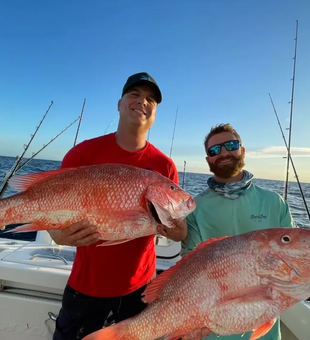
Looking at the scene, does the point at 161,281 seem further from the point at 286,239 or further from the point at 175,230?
the point at 286,239

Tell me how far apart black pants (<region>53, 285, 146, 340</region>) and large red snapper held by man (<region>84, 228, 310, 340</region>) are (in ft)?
2.25

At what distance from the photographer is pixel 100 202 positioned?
1.81m

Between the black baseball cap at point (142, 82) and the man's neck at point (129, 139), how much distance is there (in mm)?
406

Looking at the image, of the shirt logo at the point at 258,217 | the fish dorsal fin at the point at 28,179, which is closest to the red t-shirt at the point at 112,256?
the fish dorsal fin at the point at 28,179

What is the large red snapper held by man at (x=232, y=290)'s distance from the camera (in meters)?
1.41

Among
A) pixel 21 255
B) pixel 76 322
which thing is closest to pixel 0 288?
pixel 21 255

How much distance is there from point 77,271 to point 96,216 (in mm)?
792

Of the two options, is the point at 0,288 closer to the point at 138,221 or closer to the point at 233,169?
the point at 138,221

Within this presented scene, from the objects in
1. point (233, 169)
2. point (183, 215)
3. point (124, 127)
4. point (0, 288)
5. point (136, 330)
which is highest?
point (124, 127)

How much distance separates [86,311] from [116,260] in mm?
499

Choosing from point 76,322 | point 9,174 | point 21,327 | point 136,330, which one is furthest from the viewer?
point 9,174

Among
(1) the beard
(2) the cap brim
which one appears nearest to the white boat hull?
(1) the beard

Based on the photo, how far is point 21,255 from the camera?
3.33 m

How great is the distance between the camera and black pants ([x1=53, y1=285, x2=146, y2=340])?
7.18 ft
